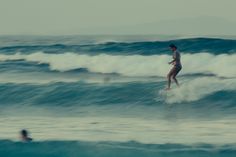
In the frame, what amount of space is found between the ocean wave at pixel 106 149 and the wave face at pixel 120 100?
2 cm

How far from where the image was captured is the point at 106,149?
1216 cm

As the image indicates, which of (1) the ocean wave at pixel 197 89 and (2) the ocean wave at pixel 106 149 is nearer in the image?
(2) the ocean wave at pixel 106 149

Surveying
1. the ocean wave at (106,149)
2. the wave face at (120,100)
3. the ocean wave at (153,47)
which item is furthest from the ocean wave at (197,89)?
the ocean wave at (106,149)

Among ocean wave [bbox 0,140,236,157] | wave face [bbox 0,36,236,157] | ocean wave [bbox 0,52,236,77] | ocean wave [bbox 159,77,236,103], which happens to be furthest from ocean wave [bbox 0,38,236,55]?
ocean wave [bbox 0,140,236,157]

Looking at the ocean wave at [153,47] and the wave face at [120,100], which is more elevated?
the ocean wave at [153,47]

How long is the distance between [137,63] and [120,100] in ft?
17.7

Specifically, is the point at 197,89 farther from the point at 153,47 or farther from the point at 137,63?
the point at 153,47

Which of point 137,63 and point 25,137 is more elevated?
point 137,63

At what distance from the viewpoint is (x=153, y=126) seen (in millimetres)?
13898

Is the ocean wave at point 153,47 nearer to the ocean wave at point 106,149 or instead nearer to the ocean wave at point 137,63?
the ocean wave at point 137,63

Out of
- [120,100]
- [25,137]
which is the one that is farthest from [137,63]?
[25,137]

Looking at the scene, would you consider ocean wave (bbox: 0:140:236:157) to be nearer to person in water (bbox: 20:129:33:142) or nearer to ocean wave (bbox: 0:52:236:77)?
person in water (bbox: 20:129:33:142)

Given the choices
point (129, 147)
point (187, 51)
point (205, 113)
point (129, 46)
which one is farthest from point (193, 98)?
point (129, 46)

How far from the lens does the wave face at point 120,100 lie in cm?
1252
